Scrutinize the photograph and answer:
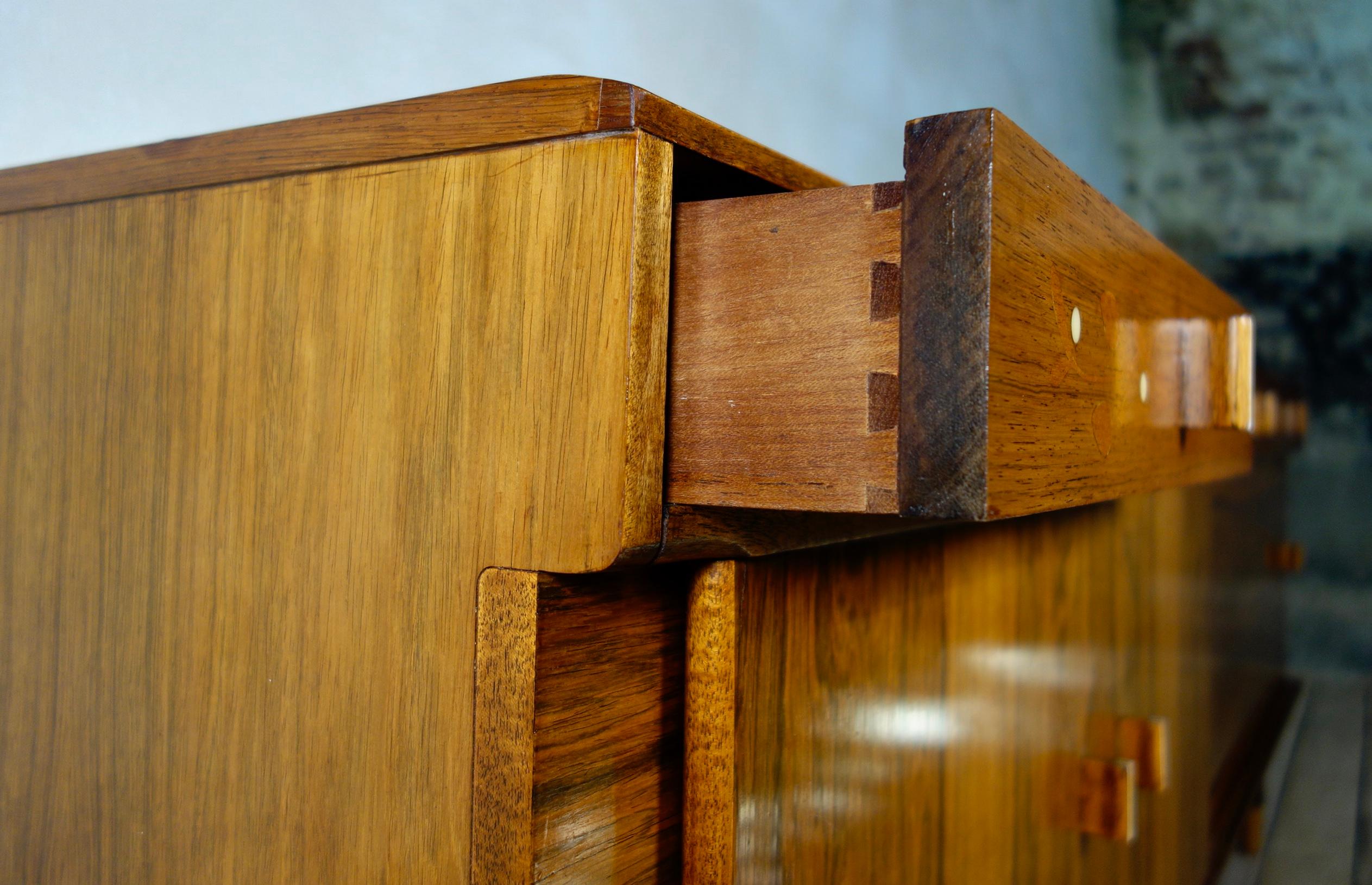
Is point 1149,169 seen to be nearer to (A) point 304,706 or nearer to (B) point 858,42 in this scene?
(B) point 858,42

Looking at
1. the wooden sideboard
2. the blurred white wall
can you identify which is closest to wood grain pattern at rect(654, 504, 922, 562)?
the wooden sideboard

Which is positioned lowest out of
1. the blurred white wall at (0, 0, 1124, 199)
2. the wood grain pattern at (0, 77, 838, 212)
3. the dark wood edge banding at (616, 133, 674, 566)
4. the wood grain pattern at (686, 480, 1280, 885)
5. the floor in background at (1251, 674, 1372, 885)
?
the floor in background at (1251, 674, 1372, 885)

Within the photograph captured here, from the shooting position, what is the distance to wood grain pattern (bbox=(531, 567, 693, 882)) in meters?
0.32

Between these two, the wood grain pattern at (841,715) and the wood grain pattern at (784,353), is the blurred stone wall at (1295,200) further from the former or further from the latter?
the wood grain pattern at (784,353)

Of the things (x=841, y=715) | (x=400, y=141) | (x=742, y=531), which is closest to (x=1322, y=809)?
(x=841, y=715)

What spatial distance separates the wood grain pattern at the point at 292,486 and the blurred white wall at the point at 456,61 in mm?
242

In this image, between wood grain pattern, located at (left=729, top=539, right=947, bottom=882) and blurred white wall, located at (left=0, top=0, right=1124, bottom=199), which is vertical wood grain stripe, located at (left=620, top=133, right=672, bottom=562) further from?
blurred white wall, located at (left=0, top=0, right=1124, bottom=199)

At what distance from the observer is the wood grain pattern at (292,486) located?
0.32m

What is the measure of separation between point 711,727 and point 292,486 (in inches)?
6.8

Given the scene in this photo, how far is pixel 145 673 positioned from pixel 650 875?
0.21 meters

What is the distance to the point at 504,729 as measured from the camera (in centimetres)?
32

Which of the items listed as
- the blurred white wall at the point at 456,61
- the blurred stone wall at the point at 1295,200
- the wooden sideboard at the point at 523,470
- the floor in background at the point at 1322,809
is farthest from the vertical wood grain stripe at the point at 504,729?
the blurred stone wall at the point at 1295,200

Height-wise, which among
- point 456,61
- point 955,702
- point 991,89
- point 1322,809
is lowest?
point 1322,809

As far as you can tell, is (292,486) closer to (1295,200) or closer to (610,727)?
(610,727)
